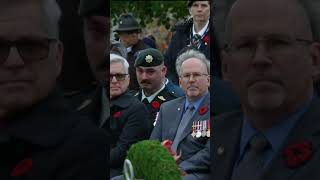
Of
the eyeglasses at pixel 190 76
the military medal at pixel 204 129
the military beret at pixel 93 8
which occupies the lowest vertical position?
the military medal at pixel 204 129

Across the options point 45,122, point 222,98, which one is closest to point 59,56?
point 45,122

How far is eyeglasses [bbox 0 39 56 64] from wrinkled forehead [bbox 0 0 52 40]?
2 centimetres

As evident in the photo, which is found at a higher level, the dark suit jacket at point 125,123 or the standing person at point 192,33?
the standing person at point 192,33

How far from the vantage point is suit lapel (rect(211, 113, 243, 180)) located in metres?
1.62

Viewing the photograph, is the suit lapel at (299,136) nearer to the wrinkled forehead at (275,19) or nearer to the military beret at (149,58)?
the wrinkled forehead at (275,19)

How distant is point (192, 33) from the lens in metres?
2.85

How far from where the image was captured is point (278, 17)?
151 centimetres

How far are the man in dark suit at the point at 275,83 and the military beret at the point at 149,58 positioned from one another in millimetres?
1142

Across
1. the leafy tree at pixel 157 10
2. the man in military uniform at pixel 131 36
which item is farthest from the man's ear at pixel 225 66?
the leafy tree at pixel 157 10

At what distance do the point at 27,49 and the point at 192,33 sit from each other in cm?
113

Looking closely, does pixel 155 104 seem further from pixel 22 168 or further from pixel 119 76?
pixel 22 168

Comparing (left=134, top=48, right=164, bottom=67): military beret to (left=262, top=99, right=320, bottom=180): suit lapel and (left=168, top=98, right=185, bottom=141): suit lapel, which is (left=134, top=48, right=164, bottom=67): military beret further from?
(left=262, top=99, right=320, bottom=180): suit lapel

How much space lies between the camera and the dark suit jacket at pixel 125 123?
2254 millimetres

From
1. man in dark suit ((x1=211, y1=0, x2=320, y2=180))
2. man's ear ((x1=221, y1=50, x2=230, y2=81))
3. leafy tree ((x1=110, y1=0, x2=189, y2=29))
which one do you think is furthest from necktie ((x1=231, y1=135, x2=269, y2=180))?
leafy tree ((x1=110, y1=0, x2=189, y2=29))
